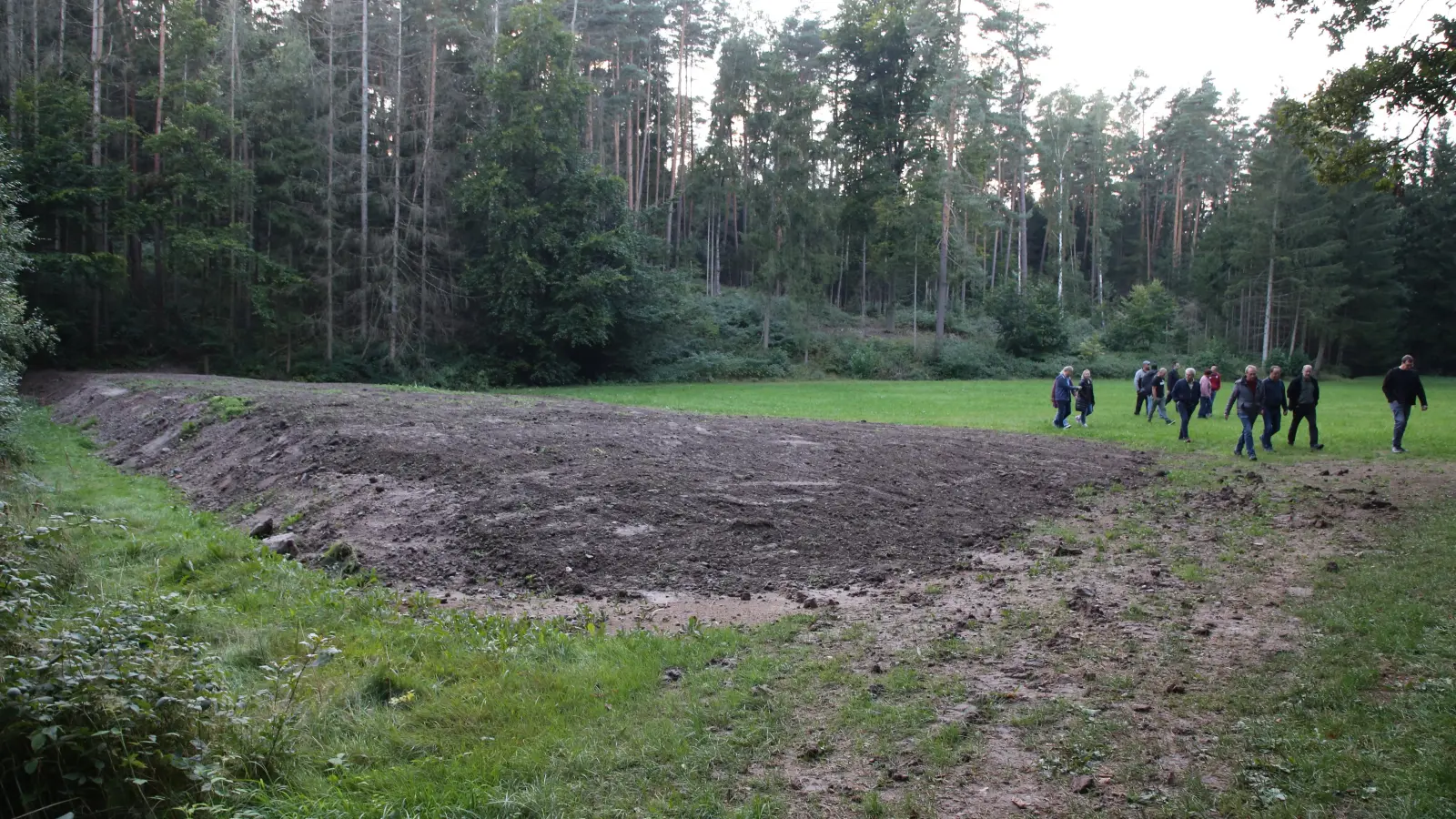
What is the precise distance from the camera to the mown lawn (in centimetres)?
1844

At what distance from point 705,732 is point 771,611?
8.08ft

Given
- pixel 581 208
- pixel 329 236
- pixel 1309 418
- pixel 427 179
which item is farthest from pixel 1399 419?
pixel 329 236

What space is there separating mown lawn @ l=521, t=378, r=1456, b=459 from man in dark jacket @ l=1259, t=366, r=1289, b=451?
1.50 feet

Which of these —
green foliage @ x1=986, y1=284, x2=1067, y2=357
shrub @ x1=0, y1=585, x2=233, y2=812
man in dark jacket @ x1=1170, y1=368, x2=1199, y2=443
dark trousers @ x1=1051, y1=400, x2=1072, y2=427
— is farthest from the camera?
green foliage @ x1=986, y1=284, x2=1067, y2=357

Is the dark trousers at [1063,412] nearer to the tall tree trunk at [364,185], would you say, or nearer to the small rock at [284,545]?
the small rock at [284,545]

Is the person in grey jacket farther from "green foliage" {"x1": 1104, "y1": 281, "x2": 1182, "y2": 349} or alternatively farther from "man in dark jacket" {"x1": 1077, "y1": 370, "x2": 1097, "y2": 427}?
"green foliage" {"x1": 1104, "y1": 281, "x2": 1182, "y2": 349}

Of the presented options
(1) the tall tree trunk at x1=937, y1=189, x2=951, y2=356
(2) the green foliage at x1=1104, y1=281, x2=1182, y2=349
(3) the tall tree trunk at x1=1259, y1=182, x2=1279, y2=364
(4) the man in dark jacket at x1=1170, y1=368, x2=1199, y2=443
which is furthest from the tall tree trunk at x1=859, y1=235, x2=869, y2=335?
(4) the man in dark jacket at x1=1170, y1=368, x2=1199, y2=443

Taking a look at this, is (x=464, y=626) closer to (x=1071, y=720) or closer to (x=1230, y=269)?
(x=1071, y=720)

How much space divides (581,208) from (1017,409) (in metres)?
22.4

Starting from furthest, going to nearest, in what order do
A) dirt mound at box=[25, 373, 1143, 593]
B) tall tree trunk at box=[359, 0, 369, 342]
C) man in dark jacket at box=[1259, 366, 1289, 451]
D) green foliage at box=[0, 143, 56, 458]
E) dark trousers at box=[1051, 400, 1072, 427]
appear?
tall tree trunk at box=[359, 0, 369, 342] < dark trousers at box=[1051, 400, 1072, 427] < man in dark jacket at box=[1259, 366, 1289, 451] < green foliage at box=[0, 143, 56, 458] < dirt mound at box=[25, 373, 1143, 593]

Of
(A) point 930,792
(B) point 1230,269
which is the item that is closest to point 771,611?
(A) point 930,792

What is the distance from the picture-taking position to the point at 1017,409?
27938mm

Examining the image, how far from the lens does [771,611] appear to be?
6941 millimetres

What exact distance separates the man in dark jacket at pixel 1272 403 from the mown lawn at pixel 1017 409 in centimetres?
46
